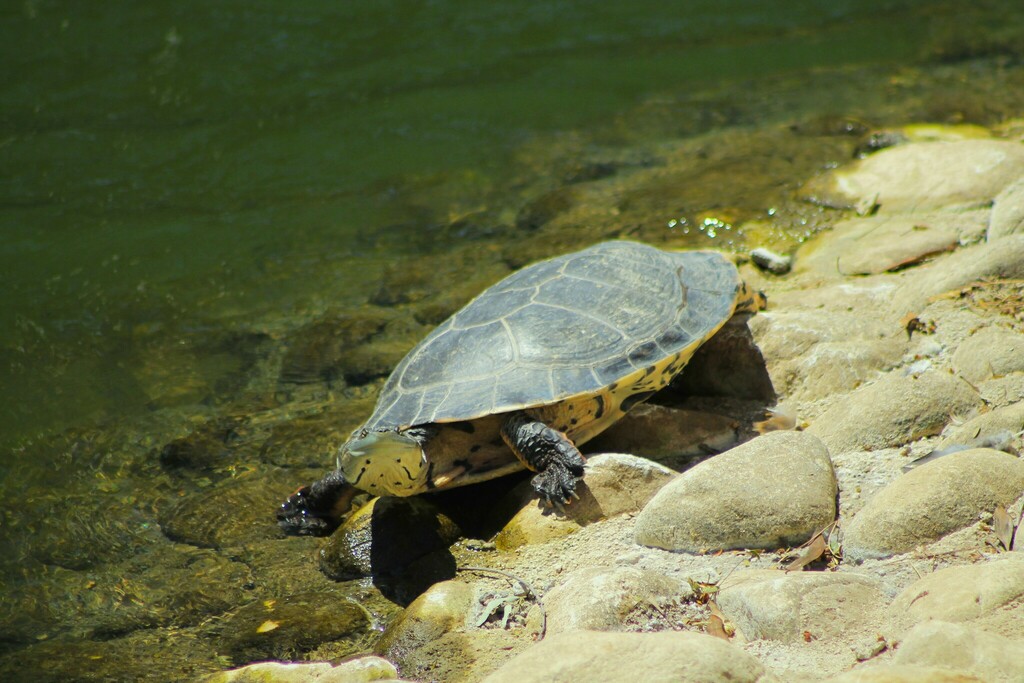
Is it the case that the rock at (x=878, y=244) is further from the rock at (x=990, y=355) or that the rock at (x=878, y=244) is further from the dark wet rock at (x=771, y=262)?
the rock at (x=990, y=355)

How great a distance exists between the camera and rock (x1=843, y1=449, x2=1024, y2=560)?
10.6 feet

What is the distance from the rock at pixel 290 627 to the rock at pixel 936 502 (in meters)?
2.09

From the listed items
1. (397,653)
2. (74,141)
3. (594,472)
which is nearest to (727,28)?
(74,141)

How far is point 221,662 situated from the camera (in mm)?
3990

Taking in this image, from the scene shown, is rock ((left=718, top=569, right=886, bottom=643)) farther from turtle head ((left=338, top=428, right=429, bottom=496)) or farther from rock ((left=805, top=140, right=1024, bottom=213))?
rock ((left=805, top=140, right=1024, bottom=213))

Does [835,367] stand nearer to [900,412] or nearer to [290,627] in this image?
[900,412]

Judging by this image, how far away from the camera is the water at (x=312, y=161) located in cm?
→ 623

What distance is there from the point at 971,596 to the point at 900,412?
4.41 feet

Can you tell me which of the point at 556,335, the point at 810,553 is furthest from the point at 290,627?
the point at 810,553

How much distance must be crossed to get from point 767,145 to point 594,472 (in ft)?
18.9

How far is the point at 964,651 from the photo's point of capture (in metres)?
2.48

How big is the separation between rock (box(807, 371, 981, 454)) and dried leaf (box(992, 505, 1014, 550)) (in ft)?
2.53

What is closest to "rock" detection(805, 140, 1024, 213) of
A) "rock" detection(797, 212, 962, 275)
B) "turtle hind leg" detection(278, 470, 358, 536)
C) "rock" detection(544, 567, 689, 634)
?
"rock" detection(797, 212, 962, 275)

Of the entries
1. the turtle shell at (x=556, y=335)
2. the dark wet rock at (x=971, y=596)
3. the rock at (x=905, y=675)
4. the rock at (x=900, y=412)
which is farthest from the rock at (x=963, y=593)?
the turtle shell at (x=556, y=335)
